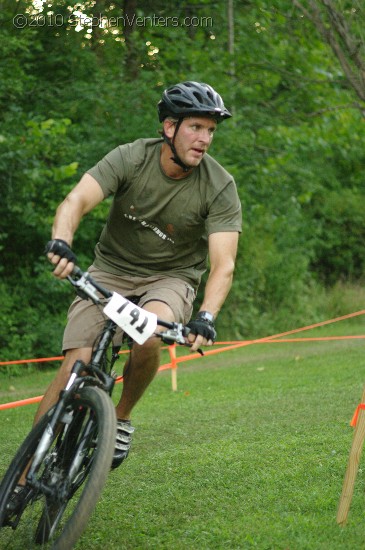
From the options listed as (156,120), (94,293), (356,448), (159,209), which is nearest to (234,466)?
(356,448)

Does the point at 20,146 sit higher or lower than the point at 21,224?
higher

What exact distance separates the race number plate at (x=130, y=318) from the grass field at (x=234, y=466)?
42.6 inches

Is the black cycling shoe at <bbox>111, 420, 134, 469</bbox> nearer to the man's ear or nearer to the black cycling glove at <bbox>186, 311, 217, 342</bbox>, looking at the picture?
the black cycling glove at <bbox>186, 311, 217, 342</bbox>

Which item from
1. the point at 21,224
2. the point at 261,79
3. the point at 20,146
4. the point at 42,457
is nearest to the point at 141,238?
the point at 42,457

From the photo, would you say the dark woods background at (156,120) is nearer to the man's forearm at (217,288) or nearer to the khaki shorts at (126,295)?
the khaki shorts at (126,295)

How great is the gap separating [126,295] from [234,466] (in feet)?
5.70

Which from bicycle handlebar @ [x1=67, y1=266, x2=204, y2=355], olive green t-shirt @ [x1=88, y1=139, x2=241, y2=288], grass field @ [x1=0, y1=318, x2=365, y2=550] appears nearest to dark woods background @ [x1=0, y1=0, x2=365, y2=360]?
grass field @ [x1=0, y1=318, x2=365, y2=550]

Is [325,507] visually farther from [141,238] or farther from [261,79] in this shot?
[261,79]

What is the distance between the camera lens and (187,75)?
757 inches

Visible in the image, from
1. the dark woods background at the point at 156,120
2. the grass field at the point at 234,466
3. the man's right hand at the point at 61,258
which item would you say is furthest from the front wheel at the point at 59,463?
the dark woods background at the point at 156,120

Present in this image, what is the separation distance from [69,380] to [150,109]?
13490 mm

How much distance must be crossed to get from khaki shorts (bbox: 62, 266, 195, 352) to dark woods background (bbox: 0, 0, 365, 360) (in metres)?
8.79

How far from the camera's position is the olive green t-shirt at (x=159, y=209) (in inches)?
207

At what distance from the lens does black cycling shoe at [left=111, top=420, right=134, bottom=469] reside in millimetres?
5207
